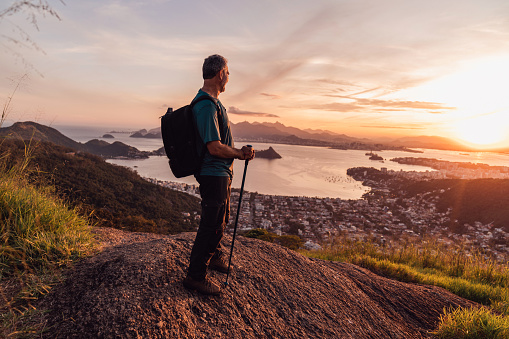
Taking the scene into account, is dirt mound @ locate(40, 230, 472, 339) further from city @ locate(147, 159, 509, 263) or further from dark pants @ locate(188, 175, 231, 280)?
city @ locate(147, 159, 509, 263)

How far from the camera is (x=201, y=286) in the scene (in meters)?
2.29

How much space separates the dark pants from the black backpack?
0.63 feet

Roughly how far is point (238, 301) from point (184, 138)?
1.88 m

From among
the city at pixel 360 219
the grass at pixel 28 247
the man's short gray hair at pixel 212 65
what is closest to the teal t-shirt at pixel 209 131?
the man's short gray hair at pixel 212 65

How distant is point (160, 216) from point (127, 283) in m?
31.6

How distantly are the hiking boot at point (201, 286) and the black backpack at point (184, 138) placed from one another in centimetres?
110

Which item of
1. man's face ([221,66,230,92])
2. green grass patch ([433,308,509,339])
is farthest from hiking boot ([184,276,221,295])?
green grass patch ([433,308,509,339])

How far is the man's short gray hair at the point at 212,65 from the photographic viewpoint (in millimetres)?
2338

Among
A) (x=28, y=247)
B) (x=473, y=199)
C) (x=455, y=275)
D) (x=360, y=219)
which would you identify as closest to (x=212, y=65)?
(x=28, y=247)

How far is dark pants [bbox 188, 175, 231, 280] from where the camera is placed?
7.32 ft

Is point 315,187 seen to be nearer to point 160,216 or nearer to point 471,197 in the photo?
point 471,197

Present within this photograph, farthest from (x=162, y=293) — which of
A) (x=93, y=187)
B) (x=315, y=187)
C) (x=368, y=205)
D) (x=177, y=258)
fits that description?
(x=315, y=187)

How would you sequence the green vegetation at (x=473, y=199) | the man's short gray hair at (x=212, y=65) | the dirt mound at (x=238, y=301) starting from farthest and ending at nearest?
the green vegetation at (x=473, y=199), the man's short gray hair at (x=212, y=65), the dirt mound at (x=238, y=301)

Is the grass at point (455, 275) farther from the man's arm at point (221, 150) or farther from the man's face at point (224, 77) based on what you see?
the man's face at point (224, 77)
